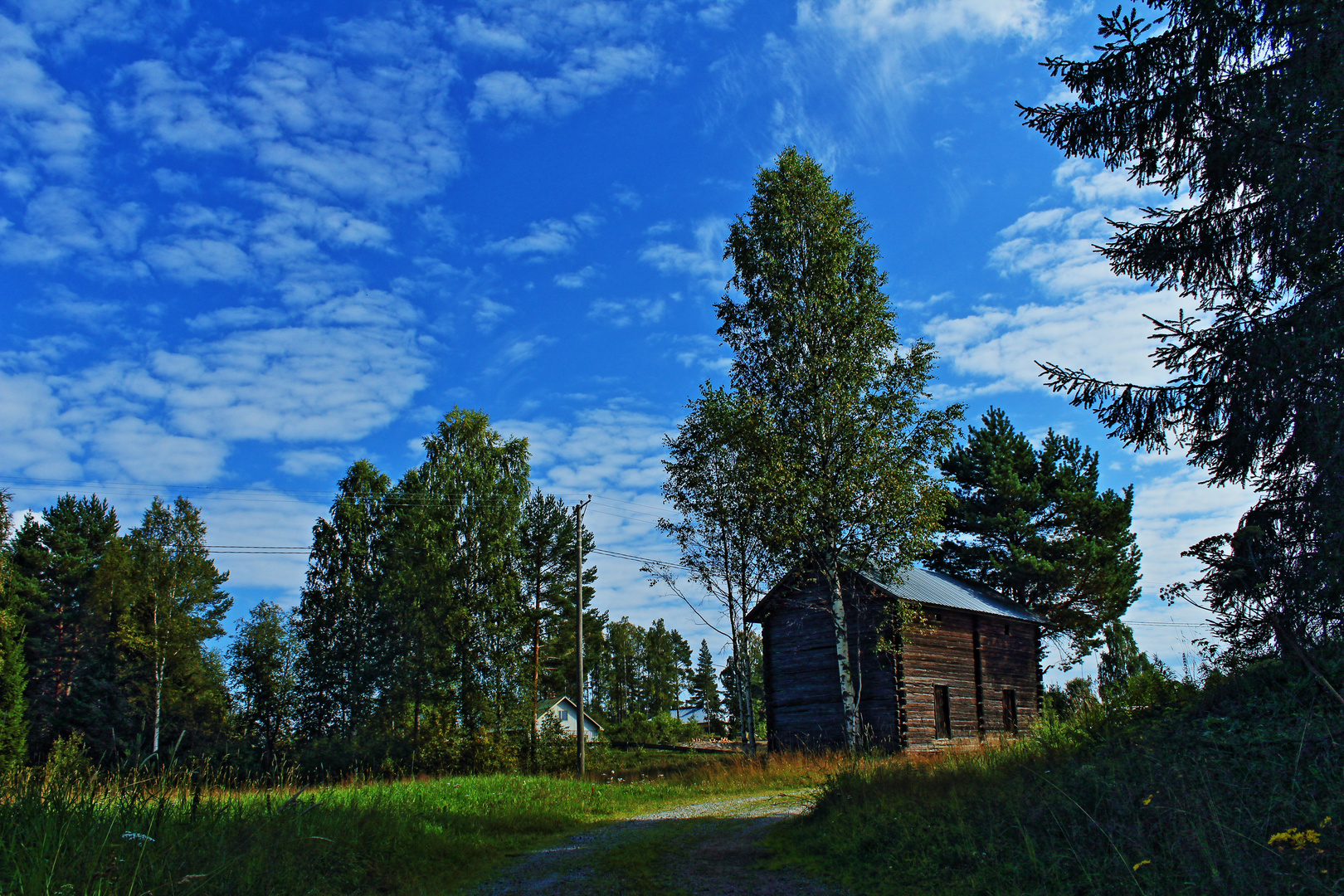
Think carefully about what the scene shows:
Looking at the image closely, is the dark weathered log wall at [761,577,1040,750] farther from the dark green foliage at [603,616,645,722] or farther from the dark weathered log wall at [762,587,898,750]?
the dark green foliage at [603,616,645,722]

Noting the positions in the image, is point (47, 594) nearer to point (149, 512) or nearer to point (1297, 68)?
point (149, 512)

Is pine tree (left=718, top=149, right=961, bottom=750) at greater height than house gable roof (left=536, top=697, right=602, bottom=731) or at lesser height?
greater

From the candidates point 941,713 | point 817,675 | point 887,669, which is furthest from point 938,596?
point 817,675

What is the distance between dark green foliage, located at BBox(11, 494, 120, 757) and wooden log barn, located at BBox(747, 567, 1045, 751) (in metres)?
29.4

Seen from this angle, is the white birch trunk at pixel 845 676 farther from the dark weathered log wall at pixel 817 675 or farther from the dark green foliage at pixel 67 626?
the dark green foliage at pixel 67 626

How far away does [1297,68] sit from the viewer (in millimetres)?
6684

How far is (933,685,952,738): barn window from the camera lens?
22828 millimetres

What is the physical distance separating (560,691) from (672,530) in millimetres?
16393

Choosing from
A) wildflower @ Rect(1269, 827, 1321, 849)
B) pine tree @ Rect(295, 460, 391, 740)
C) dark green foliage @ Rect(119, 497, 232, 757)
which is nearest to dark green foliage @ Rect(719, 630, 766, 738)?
pine tree @ Rect(295, 460, 391, 740)

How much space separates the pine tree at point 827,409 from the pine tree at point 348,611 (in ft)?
70.9

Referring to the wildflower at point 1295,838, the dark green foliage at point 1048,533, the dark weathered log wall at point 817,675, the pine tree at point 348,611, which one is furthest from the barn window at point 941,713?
the pine tree at point 348,611

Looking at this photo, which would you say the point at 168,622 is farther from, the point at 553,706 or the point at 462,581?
the point at 553,706

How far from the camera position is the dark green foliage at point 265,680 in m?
37.1

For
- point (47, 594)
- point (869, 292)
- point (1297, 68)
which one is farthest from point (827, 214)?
point (47, 594)
